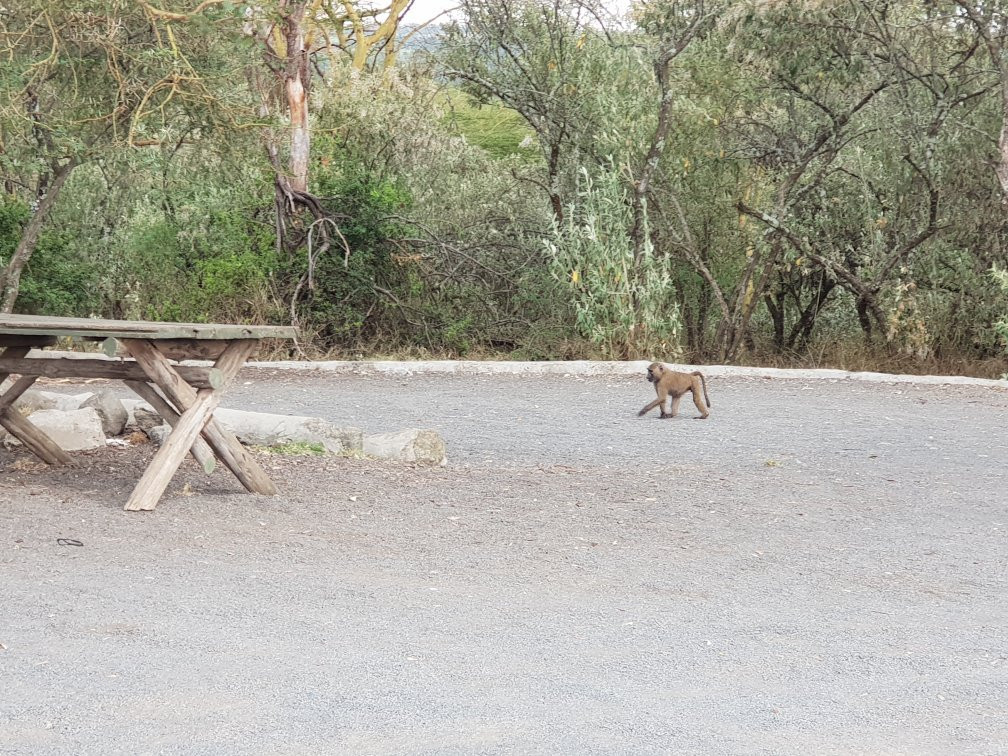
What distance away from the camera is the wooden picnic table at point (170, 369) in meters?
5.73

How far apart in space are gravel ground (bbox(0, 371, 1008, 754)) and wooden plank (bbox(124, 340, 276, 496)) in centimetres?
13

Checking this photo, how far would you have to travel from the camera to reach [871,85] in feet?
44.3

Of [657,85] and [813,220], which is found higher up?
[657,85]

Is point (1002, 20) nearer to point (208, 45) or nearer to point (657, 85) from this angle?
point (657, 85)

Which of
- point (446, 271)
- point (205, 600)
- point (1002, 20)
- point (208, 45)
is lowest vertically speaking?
point (205, 600)

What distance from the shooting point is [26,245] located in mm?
12797

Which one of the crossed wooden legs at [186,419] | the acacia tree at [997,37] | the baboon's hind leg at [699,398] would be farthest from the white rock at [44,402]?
the acacia tree at [997,37]

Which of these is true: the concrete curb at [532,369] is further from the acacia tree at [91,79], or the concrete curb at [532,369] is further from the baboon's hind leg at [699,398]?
the acacia tree at [91,79]

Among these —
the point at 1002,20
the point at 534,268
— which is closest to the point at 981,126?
the point at 1002,20

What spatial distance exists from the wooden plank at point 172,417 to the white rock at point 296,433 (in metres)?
1.53

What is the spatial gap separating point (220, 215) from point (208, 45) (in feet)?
13.0

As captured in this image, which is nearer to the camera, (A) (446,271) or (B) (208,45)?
(B) (208,45)

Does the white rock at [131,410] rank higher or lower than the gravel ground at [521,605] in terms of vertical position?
higher

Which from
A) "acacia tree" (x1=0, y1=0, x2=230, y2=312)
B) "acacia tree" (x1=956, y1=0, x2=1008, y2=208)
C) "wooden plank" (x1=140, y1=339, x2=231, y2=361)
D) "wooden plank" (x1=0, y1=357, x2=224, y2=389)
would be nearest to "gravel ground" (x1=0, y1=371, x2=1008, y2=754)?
"wooden plank" (x1=0, y1=357, x2=224, y2=389)
